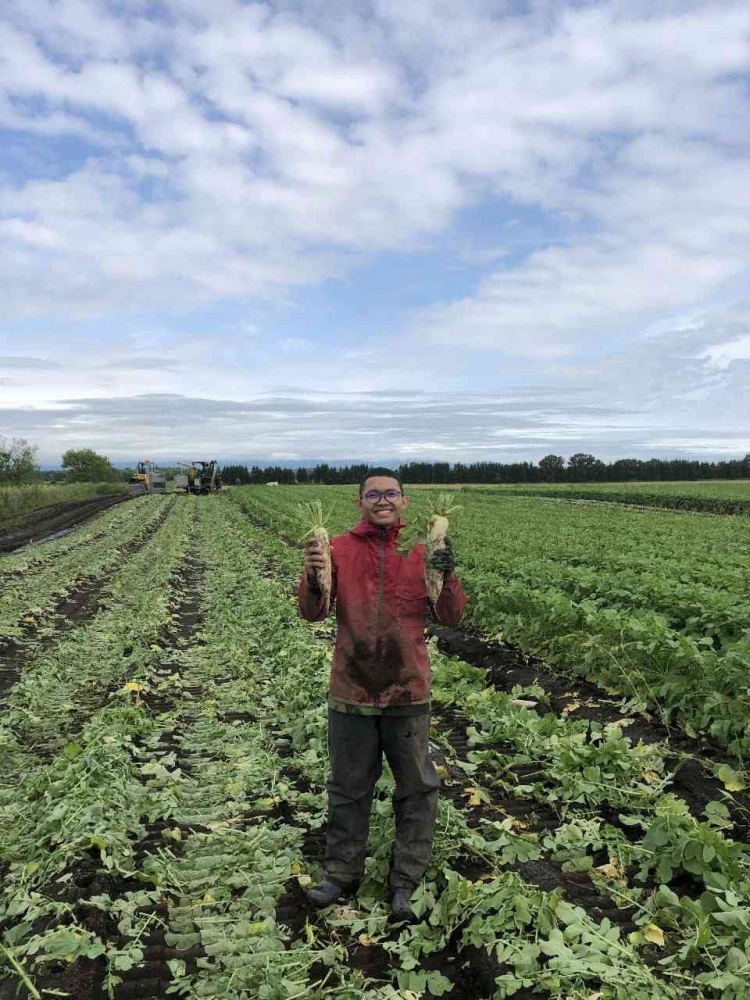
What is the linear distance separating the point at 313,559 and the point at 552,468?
86404mm

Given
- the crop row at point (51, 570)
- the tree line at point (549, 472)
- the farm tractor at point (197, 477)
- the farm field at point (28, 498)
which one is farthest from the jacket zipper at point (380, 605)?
the tree line at point (549, 472)

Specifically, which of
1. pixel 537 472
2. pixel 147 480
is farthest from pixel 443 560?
pixel 537 472

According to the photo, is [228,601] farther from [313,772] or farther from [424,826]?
[424,826]

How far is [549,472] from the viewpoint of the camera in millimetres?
86375

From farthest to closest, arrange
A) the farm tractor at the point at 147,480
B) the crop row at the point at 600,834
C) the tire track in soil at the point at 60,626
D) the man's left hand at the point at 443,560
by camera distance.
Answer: the farm tractor at the point at 147,480 → the tire track in soil at the point at 60,626 → the man's left hand at the point at 443,560 → the crop row at the point at 600,834

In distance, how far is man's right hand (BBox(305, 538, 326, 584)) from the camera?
3.55m

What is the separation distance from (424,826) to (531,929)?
0.67 metres

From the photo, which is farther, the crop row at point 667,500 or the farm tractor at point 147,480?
the farm tractor at point 147,480

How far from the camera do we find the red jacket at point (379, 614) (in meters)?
3.61

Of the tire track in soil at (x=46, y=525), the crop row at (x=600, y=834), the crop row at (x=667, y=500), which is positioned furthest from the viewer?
the crop row at (x=667, y=500)

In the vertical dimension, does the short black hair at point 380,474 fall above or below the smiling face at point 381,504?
above

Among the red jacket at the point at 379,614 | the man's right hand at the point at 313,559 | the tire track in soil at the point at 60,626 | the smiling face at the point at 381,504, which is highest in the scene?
the smiling face at the point at 381,504

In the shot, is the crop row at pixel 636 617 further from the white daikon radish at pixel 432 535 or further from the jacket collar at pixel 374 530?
the white daikon radish at pixel 432 535

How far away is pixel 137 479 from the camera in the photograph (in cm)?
5569
